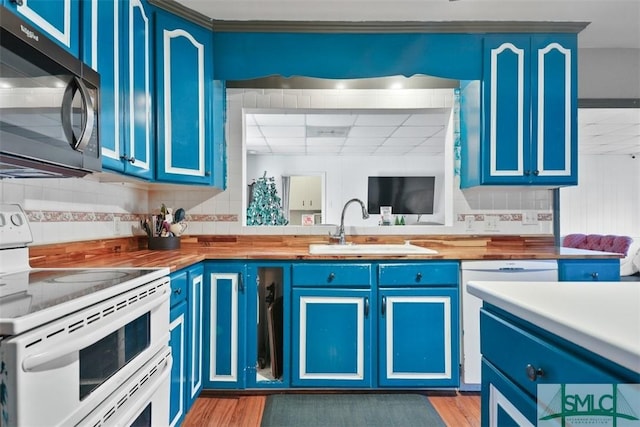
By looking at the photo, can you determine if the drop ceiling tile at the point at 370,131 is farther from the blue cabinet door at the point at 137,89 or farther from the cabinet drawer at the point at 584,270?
the blue cabinet door at the point at 137,89

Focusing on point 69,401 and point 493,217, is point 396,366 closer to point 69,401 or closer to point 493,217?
point 493,217

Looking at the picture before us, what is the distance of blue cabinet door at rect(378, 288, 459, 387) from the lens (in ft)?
6.97

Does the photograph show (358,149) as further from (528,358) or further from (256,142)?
(528,358)

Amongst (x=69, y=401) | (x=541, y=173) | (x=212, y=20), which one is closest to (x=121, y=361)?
(x=69, y=401)

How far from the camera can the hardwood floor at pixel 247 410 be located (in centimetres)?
192

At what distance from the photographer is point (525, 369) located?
0.80 metres

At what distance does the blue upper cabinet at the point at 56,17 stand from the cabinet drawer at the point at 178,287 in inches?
39.5

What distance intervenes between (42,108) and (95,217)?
1135mm

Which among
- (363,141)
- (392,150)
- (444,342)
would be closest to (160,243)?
(444,342)

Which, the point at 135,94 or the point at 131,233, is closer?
the point at 135,94

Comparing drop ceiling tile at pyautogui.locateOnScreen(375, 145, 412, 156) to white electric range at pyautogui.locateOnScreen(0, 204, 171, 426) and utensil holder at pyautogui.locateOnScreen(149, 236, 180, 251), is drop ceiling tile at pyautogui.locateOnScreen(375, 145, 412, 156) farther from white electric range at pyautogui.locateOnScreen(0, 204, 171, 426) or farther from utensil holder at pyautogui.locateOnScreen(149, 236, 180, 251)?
white electric range at pyautogui.locateOnScreen(0, 204, 171, 426)

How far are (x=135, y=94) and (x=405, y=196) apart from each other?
562 centimetres

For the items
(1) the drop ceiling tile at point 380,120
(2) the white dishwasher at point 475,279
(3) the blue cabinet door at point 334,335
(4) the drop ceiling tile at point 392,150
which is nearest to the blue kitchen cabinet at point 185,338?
(3) the blue cabinet door at point 334,335

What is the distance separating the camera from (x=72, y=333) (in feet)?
2.89
